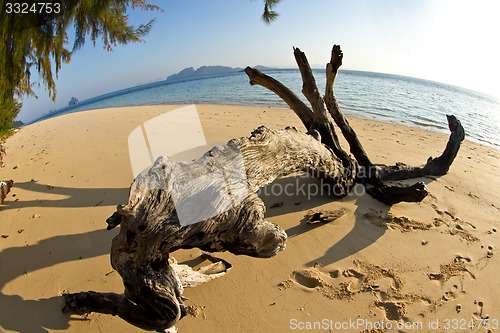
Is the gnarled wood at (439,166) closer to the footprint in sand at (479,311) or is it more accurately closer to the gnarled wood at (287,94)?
the gnarled wood at (287,94)

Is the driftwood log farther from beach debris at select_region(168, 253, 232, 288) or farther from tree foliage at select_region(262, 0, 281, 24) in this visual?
tree foliage at select_region(262, 0, 281, 24)

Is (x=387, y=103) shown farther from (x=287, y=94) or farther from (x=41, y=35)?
(x=41, y=35)

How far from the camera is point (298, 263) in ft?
8.79

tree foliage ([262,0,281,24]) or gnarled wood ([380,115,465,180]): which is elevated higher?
tree foliage ([262,0,281,24])

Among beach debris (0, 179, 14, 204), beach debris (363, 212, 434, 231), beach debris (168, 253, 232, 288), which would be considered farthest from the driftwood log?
beach debris (0, 179, 14, 204)

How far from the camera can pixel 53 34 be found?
422 cm

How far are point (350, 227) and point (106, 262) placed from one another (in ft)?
9.90

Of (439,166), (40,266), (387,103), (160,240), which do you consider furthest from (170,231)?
(387,103)

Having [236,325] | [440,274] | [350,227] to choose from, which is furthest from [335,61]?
[236,325]

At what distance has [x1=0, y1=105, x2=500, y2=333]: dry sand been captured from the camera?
7.02 ft

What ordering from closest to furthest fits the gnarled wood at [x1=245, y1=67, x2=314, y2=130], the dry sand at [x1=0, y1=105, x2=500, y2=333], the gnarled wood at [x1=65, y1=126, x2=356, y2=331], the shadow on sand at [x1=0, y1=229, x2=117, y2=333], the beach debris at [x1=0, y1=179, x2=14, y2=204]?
1. the gnarled wood at [x1=65, y1=126, x2=356, y2=331]
2. the shadow on sand at [x1=0, y1=229, x2=117, y2=333]
3. the dry sand at [x1=0, y1=105, x2=500, y2=333]
4. the beach debris at [x1=0, y1=179, x2=14, y2=204]
5. the gnarled wood at [x1=245, y1=67, x2=314, y2=130]

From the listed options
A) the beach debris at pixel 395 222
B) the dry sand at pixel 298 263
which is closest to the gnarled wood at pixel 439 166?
the dry sand at pixel 298 263

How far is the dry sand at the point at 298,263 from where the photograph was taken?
2139 mm

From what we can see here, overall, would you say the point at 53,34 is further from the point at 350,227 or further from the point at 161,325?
the point at 350,227
